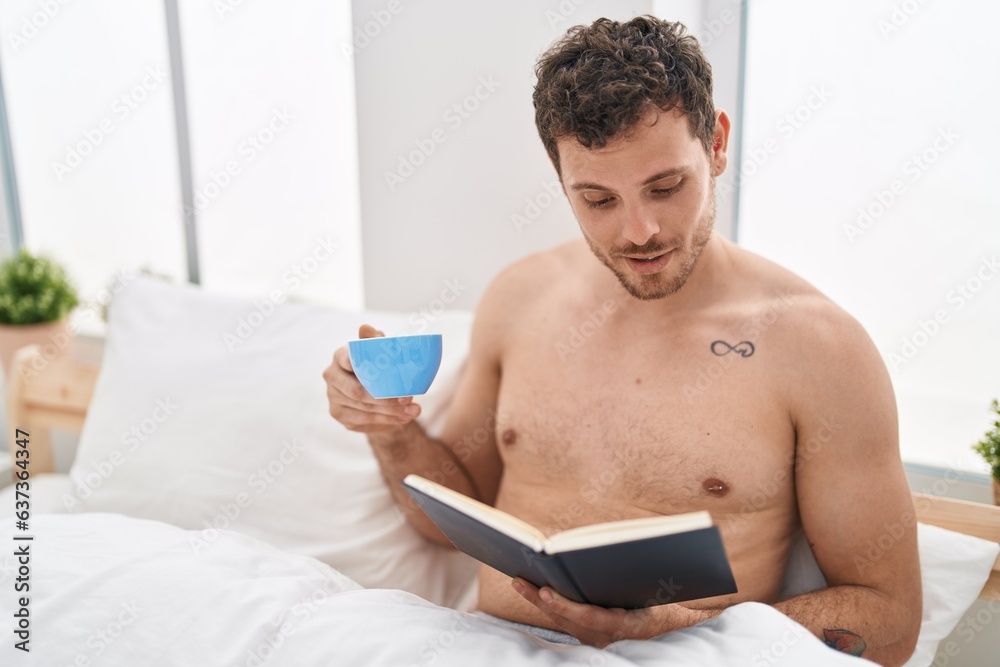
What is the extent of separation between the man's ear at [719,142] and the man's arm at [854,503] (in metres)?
0.29

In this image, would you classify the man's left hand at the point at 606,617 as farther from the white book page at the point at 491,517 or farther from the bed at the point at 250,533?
the white book page at the point at 491,517

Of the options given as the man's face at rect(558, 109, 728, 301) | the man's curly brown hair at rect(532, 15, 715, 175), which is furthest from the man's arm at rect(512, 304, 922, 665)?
the man's curly brown hair at rect(532, 15, 715, 175)

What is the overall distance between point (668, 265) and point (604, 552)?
1.66 ft

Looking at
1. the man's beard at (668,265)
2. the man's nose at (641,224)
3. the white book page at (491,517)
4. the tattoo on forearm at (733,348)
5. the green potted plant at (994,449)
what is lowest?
the green potted plant at (994,449)

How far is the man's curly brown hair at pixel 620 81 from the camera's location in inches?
40.1

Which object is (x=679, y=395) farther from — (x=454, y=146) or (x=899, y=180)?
(x=454, y=146)

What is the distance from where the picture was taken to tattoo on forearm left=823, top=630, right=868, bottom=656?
1007mm

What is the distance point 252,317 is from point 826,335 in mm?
1139

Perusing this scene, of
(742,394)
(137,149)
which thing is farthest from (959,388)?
(137,149)

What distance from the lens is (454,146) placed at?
1714 mm

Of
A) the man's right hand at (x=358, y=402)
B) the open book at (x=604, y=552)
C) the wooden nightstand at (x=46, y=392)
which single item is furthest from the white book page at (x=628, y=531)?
the wooden nightstand at (x=46, y=392)

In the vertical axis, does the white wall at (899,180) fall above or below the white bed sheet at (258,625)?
above

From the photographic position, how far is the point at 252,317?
65.6 inches

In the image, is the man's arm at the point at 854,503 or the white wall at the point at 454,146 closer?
the man's arm at the point at 854,503
